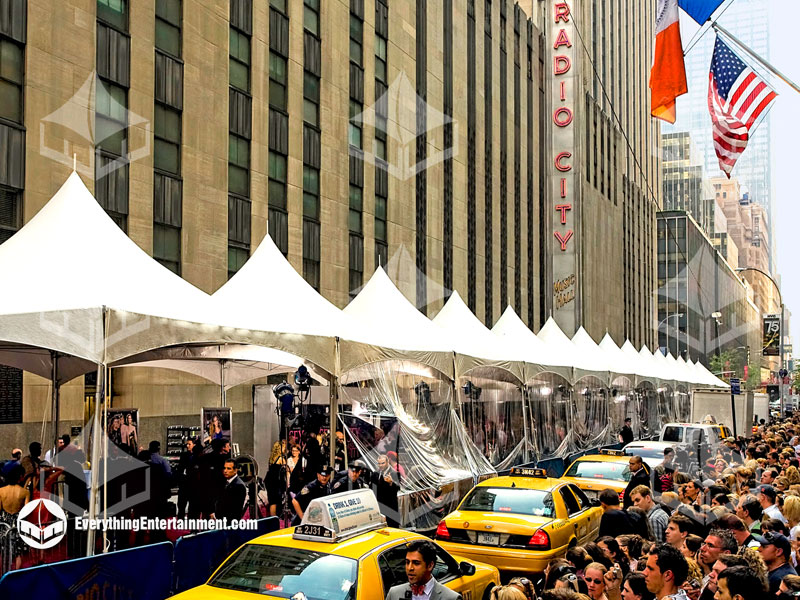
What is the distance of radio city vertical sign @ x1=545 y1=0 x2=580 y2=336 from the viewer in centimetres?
6253

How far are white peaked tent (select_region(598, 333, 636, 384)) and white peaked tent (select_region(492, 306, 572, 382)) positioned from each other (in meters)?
5.97

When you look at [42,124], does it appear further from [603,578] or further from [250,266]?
[603,578]

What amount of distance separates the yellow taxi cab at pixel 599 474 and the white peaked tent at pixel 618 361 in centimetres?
1397

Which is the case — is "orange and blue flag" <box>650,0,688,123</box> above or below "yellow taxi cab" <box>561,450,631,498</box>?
above

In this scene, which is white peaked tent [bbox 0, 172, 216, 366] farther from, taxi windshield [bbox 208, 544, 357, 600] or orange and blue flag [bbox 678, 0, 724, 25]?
orange and blue flag [bbox 678, 0, 724, 25]

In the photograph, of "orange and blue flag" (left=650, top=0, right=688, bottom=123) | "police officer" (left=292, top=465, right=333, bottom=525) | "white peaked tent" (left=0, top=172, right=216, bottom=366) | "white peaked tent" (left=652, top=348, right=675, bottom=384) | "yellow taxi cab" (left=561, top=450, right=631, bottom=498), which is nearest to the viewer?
"white peaked tent" (left=0, top=172, right=216, bottom=366)

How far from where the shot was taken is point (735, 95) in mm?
16922

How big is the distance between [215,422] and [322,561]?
10.8 m

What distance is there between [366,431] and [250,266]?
3473 millimetres

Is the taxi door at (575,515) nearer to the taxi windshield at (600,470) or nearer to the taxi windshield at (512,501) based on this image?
the taxi windshield at (512,501)

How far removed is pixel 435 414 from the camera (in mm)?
17438

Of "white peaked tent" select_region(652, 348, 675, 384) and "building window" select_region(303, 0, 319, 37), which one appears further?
"white peaked tent" select_region(652, 348, 675, 384)

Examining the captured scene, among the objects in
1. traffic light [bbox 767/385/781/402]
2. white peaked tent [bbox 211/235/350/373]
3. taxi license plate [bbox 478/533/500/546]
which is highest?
white peaked tent [bbox 211/235/350/373]

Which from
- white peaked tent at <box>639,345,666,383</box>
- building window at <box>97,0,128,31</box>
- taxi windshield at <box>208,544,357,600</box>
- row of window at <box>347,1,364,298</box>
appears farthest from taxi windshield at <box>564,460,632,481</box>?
white peaked tent at <box>639,345,666,383</box>
